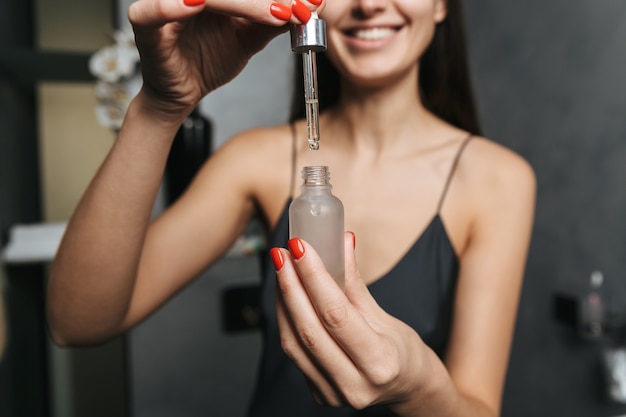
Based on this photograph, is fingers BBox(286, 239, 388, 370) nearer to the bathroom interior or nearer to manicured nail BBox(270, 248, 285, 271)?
manicured nail BBox(270, 248, 285, 271)

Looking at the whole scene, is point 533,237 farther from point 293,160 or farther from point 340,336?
point 340,336

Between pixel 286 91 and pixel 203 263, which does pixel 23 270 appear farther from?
pixel 203 263

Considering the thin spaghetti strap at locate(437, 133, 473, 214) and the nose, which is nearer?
the nose

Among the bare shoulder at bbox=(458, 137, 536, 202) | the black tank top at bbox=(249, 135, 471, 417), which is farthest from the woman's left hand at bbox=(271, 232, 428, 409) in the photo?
the bare shoulder at bbox=(458, 137, 536, 202)

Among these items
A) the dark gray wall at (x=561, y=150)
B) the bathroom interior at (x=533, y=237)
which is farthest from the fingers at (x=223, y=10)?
the dark gray wall at (x=561, y=150)

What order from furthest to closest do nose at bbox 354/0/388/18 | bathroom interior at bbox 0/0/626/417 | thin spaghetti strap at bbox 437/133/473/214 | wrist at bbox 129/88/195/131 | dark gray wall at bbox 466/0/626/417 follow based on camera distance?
dark gray wall at bbox 466/0/626/417 < bathroom interior at bbox 0/0/626/417 < thin spaghetti strap at bbox 437/133/473/214 < nose at bbox 354/0/388/18 < wrist at bbox 129/88/195/131

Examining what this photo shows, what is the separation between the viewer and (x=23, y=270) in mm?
1851

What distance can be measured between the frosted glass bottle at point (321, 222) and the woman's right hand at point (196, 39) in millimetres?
141

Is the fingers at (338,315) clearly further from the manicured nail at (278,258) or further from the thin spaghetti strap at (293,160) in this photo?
the thin spaghetti strap at (293,160)

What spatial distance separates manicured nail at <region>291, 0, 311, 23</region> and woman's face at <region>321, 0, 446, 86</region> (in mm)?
396

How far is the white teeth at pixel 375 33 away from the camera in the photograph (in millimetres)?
877

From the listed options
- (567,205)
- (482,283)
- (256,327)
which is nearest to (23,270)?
(256,327)

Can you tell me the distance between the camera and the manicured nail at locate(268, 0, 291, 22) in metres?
0.48

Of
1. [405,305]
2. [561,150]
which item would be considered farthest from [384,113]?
[561,150]
